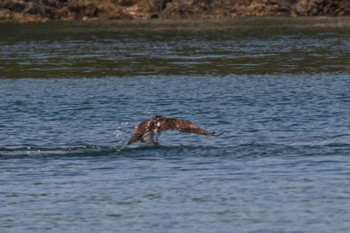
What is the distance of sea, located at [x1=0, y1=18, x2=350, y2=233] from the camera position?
64.0 ft

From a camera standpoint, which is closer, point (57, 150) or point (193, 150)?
point (193, 150)

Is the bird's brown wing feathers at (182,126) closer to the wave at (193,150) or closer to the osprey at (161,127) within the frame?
the osprey at (161,127)

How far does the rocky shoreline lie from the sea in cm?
4708

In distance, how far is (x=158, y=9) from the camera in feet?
381

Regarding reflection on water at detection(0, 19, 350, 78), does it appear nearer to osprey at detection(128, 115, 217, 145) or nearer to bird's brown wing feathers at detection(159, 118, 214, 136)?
osprey at detection(128, 115, 217, 145)

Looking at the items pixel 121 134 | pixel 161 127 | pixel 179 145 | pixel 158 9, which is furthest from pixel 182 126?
pixel 158 9

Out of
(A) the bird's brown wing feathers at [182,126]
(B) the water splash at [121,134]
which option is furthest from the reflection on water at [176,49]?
(A) the bird's brown wing feathers at [182,126]

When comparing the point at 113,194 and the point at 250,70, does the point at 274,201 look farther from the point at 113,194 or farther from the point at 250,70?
the point at 250,70

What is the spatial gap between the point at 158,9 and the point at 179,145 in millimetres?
89191

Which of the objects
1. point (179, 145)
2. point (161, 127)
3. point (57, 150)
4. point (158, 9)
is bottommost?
point (158, 9)

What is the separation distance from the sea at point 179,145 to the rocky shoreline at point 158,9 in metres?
47.1

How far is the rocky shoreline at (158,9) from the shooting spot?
11069 cm

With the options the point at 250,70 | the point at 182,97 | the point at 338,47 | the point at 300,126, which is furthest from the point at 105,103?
the point at 338,47

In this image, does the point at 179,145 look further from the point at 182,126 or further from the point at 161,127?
the point at 182,126
